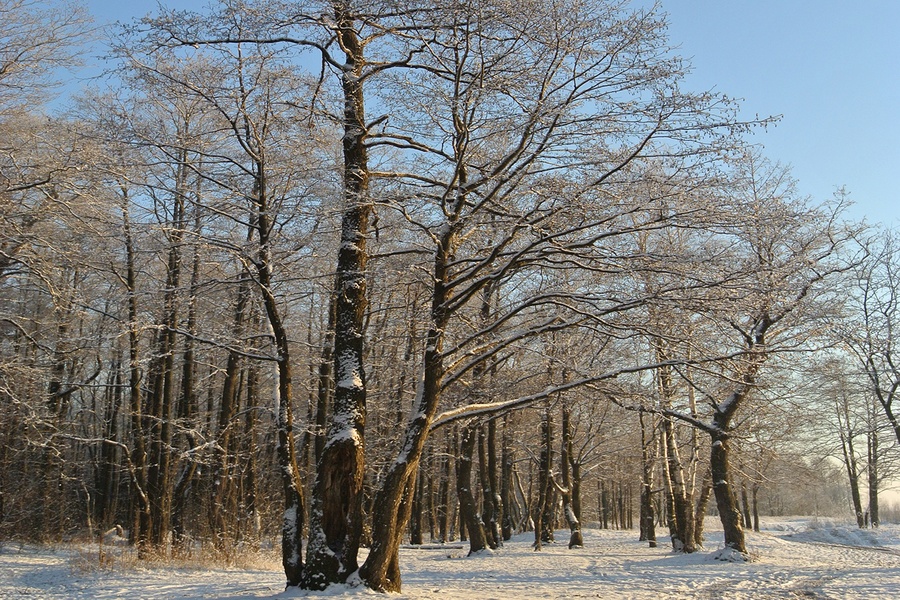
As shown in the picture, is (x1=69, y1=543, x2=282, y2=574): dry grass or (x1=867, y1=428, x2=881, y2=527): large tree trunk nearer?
(x1=69, y1=543, x2=282, y2=574): dry grass

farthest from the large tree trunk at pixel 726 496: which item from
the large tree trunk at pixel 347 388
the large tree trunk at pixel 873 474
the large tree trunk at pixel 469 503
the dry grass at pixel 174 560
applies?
the large tree trunk at pixel 873 474

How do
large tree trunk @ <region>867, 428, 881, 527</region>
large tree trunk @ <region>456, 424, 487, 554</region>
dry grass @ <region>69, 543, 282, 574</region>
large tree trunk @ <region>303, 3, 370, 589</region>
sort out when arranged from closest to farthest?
large tree trunk @ <region>303, 3, 370, 589</region> < dry grass @ <region>69, 543, 282, 574</region> < large tree trunk @ <region>456, 424, 487, 554</region> < large tree trunk @ <region>867, 428, 881, 527</region>

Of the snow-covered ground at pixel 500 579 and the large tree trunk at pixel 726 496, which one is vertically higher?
the large tree trunk at pixel 726 496

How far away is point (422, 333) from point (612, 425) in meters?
17.6

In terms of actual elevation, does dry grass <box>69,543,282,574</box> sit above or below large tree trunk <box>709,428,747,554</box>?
below

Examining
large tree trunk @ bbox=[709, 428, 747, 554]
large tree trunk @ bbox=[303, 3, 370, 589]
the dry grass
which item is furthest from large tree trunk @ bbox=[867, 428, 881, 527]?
large tree trunk @ bbox=[303, 3, 370, 589]

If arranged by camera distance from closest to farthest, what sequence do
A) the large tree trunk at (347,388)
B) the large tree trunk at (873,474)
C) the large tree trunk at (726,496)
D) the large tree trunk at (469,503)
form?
the large tree trunk at (347,388), the large tree trunk at (726,496), the large tree trunk at (469,503), the large tree trunk at (873,474)

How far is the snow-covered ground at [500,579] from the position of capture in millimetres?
9812

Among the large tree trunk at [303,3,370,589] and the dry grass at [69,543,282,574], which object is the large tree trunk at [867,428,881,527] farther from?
the large tree trunk at [303,3,370,589]

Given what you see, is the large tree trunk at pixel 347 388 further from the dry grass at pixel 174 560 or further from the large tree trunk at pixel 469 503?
the large tree trunk at pixel 469 503

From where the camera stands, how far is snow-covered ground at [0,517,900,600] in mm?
9812

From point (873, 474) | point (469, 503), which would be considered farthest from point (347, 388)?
point (873, 474)

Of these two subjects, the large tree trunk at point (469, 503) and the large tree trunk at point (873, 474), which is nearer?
the large tree trunk at point (469, 503)

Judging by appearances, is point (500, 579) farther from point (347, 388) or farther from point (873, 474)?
point (873, 474)
